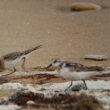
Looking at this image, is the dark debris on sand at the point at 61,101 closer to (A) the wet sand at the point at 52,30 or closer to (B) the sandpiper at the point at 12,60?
(B) the sandpiper at the point at 12,60

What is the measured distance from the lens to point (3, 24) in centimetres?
1619

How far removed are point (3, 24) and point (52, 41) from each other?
2.74m

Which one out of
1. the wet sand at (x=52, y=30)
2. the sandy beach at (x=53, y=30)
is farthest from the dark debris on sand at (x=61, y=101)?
the wet sand at (x=52, y=30)

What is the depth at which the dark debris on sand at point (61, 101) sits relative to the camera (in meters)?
5.89

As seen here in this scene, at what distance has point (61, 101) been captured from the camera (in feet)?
21.3

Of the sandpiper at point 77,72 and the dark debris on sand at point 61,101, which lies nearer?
the dark debris on sand at point 61,101

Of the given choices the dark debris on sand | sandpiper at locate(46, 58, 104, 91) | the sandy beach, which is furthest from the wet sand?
the dark debris on sand

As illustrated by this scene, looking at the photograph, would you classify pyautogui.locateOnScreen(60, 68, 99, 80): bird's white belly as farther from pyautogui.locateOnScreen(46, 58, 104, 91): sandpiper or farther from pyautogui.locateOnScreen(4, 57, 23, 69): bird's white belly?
pyautogui.locateOnScreen(4, 57, 23, 69): bird's white belly

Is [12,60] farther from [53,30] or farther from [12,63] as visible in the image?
[53,30]

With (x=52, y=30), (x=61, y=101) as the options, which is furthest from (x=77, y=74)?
(x=52, y=30)

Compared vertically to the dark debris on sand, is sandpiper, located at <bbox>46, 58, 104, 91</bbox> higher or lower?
higher

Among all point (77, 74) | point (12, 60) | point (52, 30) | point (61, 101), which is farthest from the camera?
point (52, 30)

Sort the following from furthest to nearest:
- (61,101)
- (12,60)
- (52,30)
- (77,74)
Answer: (52,30)
(12,60)
(77,74)
(61,101)

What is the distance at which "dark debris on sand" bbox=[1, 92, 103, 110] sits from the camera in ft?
19.3
